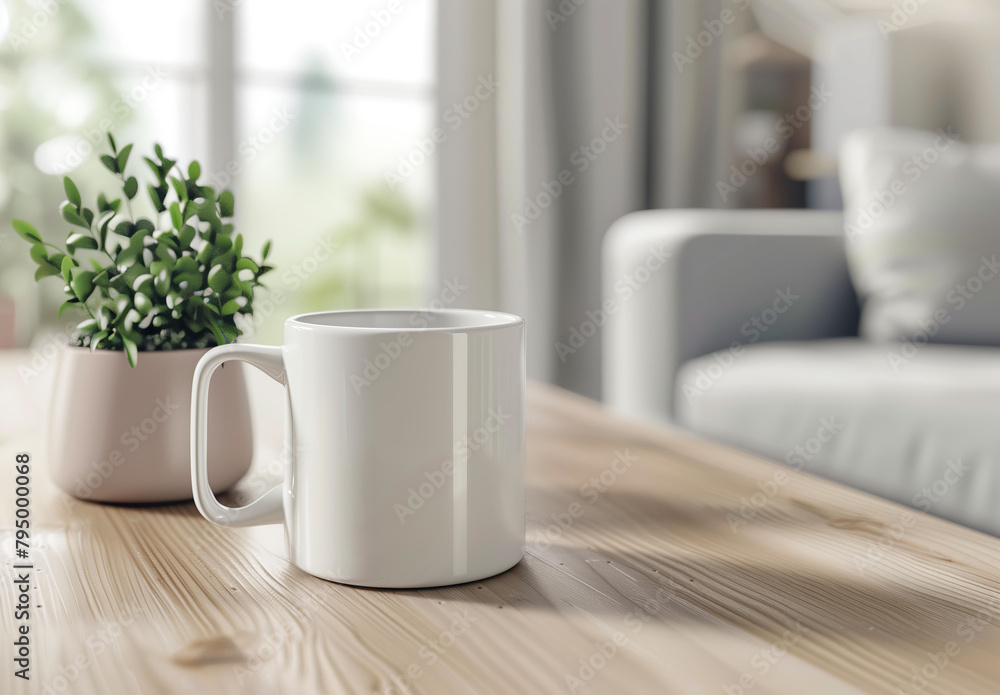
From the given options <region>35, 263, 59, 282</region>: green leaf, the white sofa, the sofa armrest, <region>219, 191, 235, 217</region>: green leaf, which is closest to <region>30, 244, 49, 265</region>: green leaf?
<region>35, 263, 59, 282</region>: green leaf

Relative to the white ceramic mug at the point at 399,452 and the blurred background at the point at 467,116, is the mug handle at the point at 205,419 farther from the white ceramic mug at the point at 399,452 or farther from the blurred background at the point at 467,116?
the blurred background at the point at 467,116

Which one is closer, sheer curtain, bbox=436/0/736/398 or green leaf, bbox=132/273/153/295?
green leaf, bbox=132/273/153/295

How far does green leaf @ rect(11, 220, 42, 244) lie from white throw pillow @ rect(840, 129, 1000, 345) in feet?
4.63

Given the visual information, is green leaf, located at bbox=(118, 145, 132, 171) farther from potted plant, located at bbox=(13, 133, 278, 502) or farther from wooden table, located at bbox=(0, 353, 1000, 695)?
wooden table, located at bbox=(0, 353, 1000, 695)

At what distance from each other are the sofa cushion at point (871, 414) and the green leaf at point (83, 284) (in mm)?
1001

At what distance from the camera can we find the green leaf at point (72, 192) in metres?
0.53

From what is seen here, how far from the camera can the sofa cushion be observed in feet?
3.38

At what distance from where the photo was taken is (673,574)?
46cm

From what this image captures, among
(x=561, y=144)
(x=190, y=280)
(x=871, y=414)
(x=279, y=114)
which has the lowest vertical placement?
(x=871, y=414)

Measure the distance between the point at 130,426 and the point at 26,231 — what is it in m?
0.14

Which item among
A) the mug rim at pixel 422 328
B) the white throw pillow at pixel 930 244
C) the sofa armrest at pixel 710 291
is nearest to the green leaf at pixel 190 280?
the mug rim at pixel 422 328

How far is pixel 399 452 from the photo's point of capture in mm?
418

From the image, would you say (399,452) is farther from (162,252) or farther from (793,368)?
(793,368)

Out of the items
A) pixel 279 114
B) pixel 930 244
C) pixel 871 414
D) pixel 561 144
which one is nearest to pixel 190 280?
pixel 871 414
